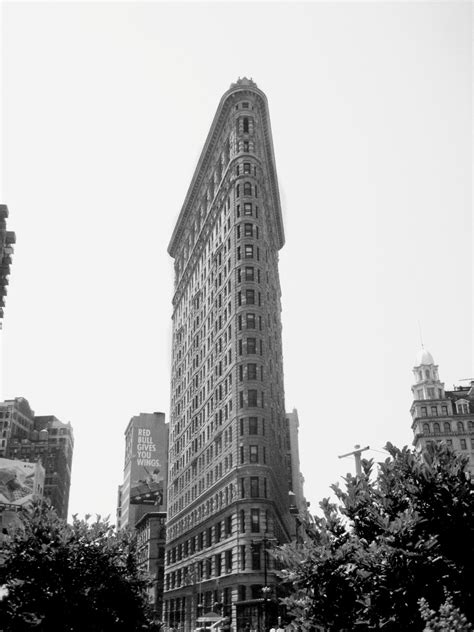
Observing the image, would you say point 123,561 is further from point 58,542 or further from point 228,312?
point 228,312

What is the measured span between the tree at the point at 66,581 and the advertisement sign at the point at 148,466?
137 metres

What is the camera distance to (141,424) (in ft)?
578

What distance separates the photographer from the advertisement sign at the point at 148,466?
162 meters

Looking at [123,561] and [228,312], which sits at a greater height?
[228,312]

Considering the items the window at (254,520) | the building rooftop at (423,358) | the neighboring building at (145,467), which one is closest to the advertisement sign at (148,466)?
the neighboring building at (145,467)

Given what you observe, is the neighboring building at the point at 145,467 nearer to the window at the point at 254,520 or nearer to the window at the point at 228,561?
the window at the point at 228,561

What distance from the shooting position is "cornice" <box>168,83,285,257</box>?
291 feet

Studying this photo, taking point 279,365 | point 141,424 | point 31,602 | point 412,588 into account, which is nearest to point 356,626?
point 412,588

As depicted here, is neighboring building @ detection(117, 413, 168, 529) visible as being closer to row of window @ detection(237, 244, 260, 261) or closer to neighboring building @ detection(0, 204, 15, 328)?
row of window @ detection(237, 244, 260, 261)

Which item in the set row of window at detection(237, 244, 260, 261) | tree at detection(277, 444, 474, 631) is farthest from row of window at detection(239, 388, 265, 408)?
tree at detection(277, 444, 474, 631)

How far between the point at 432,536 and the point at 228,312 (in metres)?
60.5

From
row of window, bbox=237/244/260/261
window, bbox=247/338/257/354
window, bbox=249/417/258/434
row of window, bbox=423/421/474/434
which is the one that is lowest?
window, bbox=249/417/258/434

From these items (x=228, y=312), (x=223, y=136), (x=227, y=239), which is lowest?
(x=228, y=312)

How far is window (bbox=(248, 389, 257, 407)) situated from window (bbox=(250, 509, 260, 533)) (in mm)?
11648
